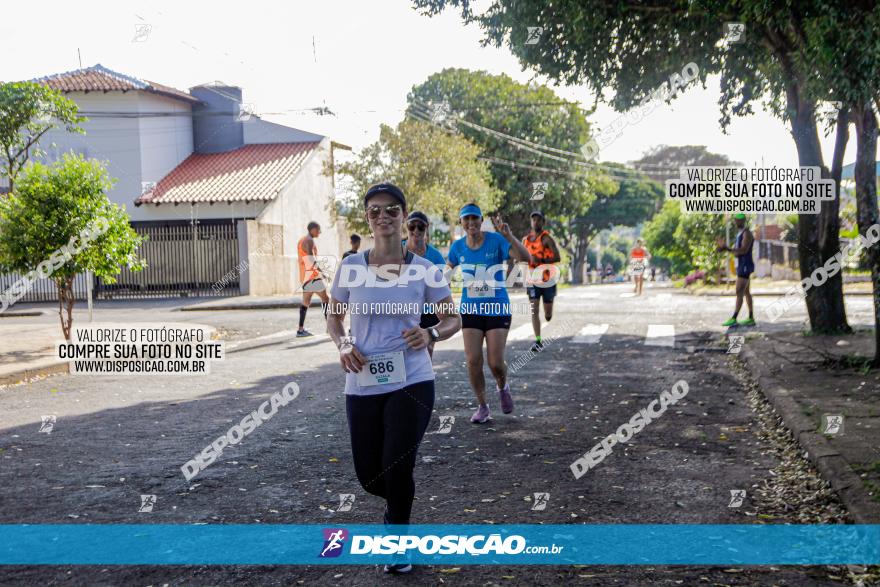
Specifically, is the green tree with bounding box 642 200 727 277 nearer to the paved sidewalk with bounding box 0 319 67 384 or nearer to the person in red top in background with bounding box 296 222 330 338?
the person in red top in background with bounding box 296 222 330 338

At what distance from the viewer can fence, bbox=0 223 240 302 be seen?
3014 cm

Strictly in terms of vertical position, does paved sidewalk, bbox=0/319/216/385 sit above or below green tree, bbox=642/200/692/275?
below

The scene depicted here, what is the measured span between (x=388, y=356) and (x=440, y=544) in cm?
Answer: 117

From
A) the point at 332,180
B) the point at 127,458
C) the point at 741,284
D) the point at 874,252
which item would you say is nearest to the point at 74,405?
the point at 127,458

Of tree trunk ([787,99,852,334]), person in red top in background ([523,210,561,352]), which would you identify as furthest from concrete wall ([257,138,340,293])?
tree trunk ([787,99,852,334])

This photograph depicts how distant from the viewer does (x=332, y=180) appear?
39.2 metres

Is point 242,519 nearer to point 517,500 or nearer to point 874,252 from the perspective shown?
point 517,500

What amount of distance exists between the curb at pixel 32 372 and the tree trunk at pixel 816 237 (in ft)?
36.8

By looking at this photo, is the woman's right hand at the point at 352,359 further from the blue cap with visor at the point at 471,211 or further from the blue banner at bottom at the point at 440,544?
the blue cap with visor at the point at 471,211

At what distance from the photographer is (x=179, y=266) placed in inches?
1195

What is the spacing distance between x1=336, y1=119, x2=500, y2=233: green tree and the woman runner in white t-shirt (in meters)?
27.1

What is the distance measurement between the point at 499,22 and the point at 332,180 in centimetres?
2639

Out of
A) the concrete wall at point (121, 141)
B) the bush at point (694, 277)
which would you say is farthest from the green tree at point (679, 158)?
the concrete wall at point (121, 141)

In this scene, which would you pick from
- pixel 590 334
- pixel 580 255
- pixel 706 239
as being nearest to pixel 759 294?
pixel 706 239
